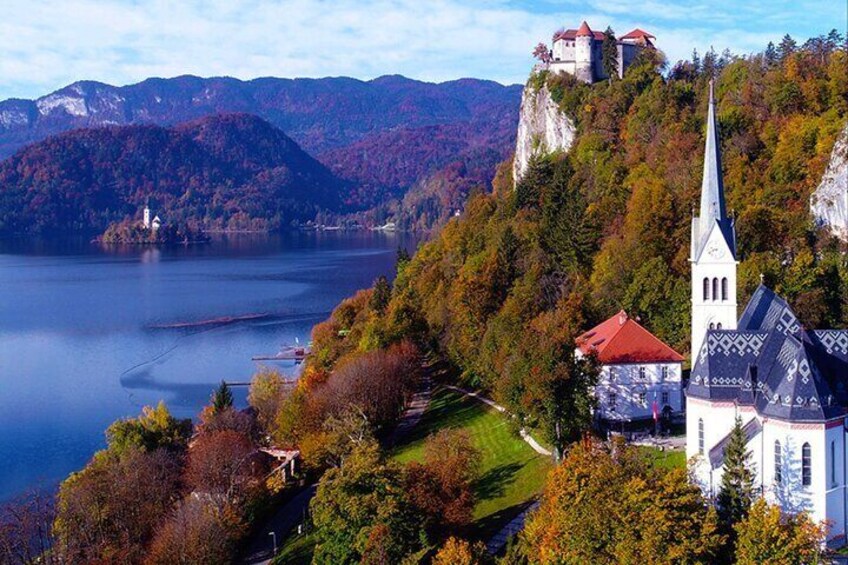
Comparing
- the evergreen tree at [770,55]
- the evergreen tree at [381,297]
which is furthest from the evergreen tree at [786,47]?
the evergreen tree at [381,297]

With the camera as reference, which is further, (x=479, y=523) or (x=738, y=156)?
(x=738, y=156)

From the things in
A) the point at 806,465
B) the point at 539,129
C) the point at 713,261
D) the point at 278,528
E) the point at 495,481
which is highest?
the point at 539,129

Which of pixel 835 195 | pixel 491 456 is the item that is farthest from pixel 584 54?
pixel 491 456

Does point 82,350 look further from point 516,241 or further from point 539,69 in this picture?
point 539,69

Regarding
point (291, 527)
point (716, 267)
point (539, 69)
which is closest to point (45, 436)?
point (291, 527)

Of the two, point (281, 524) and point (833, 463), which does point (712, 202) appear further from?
point (281, 524)

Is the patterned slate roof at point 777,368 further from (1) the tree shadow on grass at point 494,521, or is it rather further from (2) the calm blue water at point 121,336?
(2) the calm blue water at point 121,336
